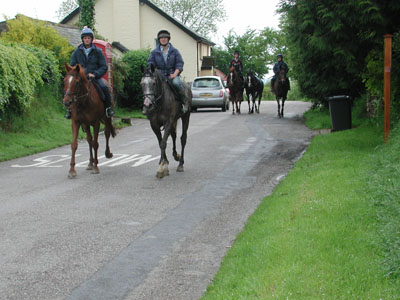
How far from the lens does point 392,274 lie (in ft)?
14.8

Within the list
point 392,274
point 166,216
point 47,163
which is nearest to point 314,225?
point 392,274

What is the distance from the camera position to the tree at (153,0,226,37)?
3551 inches

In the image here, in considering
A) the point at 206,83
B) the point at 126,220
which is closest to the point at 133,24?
the point at 206,83

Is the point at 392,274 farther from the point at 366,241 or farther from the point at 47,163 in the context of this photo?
the point at 47,163

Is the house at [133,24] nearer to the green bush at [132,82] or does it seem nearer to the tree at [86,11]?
the tree at [86,11]

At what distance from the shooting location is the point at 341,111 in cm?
1748

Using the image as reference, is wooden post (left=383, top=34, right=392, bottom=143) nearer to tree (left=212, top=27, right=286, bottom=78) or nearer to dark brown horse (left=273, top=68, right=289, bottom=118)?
dark brown horse (left=273, top=68, right=289, bottom=118)

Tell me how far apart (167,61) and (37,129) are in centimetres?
843

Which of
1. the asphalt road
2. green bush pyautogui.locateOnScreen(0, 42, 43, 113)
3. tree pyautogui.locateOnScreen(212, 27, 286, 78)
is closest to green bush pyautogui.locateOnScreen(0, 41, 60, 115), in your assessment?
green bush pyautogui.locateOnScreen(0, 42, 43, 113)

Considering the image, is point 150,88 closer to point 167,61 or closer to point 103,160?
point 167,61

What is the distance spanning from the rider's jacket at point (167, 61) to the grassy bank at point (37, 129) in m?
5.16

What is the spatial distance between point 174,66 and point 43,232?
5.57 meters

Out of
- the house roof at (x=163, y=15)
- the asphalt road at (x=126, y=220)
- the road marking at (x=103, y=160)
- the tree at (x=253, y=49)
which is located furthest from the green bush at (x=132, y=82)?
the tree at (x=253, y=49)

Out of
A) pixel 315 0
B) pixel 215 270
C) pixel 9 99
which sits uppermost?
pixel 315 0
